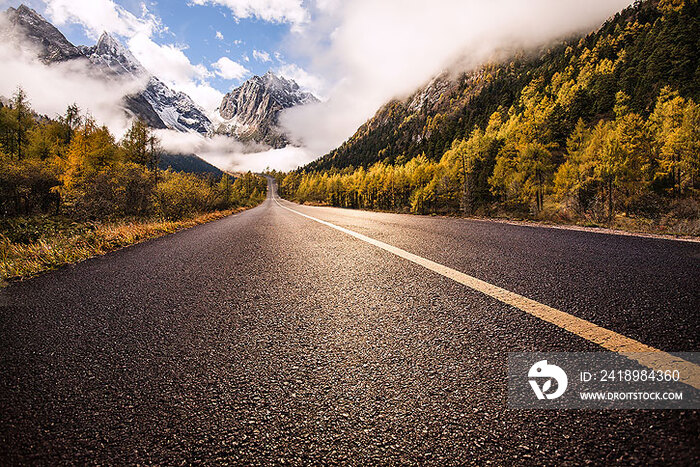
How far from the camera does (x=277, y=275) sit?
3.02 meters

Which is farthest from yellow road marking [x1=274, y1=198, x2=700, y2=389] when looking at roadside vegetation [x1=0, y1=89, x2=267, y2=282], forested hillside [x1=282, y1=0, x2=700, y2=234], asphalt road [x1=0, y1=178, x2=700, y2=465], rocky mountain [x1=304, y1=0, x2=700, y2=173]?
rocky mountain [x1=304, y1=0, x2=700, y2=173]

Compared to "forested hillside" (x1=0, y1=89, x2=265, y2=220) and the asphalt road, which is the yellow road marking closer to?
the asphalt road

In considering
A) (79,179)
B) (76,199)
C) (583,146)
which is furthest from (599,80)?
(76,199)

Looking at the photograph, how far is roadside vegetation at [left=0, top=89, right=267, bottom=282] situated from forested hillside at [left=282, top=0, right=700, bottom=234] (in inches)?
855

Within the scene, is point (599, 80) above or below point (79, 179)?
above

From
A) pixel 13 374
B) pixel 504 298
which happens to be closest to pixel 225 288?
pixel 13 374

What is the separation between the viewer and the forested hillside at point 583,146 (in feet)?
87.5

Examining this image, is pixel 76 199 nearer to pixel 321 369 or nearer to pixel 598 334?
pixel 321 369

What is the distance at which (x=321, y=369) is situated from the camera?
1.25 m

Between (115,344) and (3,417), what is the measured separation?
23.8 inches

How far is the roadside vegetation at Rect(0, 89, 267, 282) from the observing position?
5.33 metres

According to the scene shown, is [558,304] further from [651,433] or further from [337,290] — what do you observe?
[337,290]

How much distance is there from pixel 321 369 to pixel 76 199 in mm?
15599

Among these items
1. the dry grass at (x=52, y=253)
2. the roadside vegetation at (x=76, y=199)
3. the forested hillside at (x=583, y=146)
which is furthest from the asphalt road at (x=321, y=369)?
the forested hillside at (x=583, y=146)
